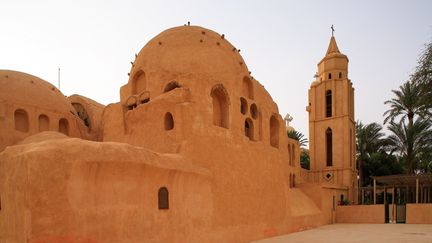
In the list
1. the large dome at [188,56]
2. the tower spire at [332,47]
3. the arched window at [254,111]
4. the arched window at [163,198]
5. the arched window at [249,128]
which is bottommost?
the arched window at [163,198]

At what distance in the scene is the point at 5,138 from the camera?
659 inches

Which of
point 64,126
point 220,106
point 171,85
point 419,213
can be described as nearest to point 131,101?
point 171,85

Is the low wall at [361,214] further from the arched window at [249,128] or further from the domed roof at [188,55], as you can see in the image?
the domed roof at [188,55]

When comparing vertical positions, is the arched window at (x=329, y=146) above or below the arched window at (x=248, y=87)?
below

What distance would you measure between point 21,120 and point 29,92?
5.00 feet

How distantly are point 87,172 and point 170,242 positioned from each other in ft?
12.3

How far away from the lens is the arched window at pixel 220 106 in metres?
16.6

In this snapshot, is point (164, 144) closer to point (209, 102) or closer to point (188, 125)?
point (188, 125)

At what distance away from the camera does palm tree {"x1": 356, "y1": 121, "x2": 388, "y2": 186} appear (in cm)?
3522

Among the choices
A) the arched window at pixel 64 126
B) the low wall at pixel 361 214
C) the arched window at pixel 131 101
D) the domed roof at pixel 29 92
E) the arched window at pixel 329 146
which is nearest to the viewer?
the arched window at pixel 131 101

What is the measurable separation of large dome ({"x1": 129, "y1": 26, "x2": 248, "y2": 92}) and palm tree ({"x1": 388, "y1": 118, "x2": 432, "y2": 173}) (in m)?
17.6

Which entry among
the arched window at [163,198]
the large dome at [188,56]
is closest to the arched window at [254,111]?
the large dome at [188,56]

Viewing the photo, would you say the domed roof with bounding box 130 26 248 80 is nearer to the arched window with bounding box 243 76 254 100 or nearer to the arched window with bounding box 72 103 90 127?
the arched window with bounding box 243 76 254 100

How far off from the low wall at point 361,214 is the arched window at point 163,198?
18.1m
